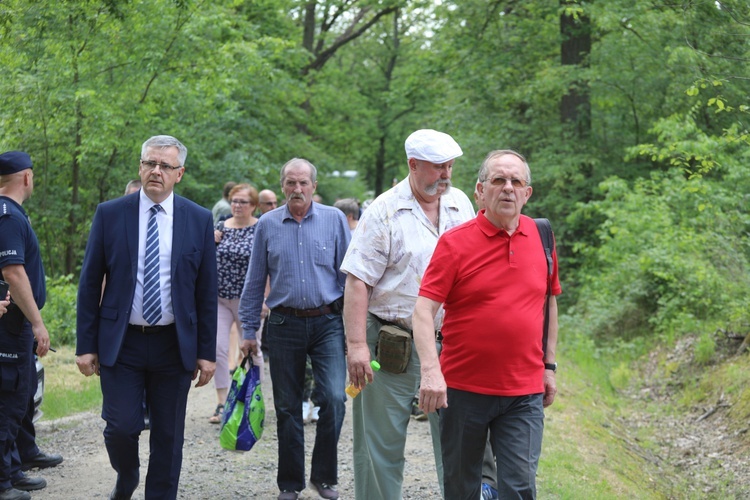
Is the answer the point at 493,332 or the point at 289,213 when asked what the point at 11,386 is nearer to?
the point at 289,213

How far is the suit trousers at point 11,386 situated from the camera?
5781 millimetres

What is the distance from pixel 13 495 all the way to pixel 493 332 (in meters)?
3.49

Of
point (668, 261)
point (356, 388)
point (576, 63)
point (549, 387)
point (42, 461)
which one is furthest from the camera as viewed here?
point (576, 63)

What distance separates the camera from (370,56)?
1638 inches

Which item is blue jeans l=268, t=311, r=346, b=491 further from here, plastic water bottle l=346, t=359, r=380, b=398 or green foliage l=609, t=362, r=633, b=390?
green foliage l=609, t=362, r=633, b=390

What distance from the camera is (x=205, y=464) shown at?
736cm

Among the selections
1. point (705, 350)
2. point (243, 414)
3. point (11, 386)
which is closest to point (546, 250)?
point (243, 414)

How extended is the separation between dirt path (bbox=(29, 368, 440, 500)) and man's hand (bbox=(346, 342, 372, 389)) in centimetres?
189

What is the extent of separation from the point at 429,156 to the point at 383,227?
0.45 m

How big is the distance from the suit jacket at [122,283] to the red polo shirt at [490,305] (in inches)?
58.1

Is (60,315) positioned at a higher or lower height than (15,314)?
lower

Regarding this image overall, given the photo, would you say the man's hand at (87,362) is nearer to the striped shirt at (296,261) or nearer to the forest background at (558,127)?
the striped shirt at (296,261)

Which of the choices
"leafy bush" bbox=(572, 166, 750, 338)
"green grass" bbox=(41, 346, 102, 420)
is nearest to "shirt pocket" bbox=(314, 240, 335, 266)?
"green grass" bbox=(41, 346, 102, 420)

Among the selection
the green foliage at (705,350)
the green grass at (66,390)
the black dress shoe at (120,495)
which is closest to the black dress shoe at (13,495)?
the black dress shoe at (120,495)
